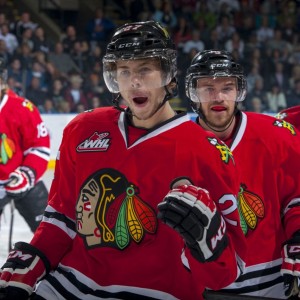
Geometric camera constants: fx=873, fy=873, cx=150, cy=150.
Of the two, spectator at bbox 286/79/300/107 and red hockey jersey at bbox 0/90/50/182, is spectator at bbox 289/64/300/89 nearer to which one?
spectator at bbox 286/79/300/107

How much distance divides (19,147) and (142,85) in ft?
9.06

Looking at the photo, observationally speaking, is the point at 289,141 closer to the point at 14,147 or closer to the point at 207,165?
the point at 207,165

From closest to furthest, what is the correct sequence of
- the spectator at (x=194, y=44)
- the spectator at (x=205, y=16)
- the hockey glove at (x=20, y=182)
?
the hockey glove at (x=20, y=182)
the spectator at (x=194, y=44)
the spectator at (x=205, y=16)

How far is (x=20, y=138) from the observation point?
4.51 meters

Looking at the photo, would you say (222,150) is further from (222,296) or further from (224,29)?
(224,29)

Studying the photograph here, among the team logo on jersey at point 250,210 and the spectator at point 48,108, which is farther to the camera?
the spectator at point 48,108

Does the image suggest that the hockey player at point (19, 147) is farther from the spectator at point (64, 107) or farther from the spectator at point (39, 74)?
the spectator at point (39, 74)

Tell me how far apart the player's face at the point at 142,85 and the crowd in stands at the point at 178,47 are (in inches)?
218

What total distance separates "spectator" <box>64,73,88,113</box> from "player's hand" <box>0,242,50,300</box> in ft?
20.5

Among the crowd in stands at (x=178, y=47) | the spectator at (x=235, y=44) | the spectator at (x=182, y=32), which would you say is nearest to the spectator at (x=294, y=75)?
the crowd in stands at (x=178, y=47)

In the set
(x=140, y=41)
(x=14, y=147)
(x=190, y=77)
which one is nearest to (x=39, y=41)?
(x=14, y=147)

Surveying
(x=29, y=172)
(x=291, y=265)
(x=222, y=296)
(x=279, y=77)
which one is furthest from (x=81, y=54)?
(x=222, y=296)

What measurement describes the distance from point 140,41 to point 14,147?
2724mm

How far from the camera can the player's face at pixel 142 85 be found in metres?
1.84
